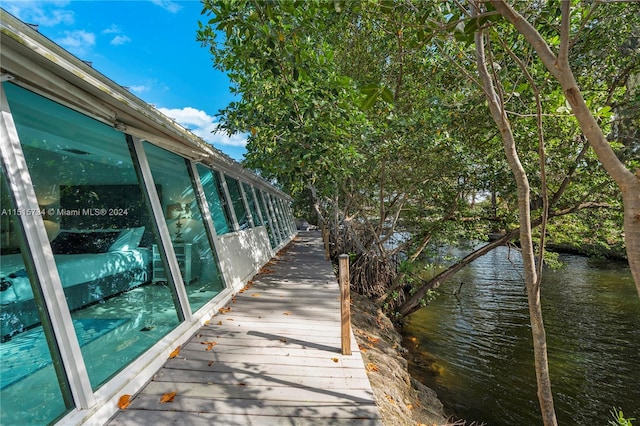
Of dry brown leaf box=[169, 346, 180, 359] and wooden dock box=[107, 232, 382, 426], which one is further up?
dry brown leaf box=[169, 346, 180, 359]

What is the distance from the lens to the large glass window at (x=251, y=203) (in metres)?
8.15

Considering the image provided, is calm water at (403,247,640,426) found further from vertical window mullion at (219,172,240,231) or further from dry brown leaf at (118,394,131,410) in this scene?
dry brown leaf at (118,394,131,410)

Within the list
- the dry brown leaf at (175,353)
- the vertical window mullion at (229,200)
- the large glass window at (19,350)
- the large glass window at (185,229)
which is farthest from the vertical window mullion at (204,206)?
the large glass window at (19,350)

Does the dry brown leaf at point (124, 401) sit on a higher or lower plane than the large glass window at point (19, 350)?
lower

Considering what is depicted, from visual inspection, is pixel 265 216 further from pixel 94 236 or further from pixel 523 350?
pixel 523 350

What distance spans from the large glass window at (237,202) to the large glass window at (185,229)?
2.04m

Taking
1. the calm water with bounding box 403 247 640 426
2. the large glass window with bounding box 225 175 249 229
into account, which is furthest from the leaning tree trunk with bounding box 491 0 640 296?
the large glass window with bounding box 225 175 249 229

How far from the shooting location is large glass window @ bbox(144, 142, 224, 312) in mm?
3502

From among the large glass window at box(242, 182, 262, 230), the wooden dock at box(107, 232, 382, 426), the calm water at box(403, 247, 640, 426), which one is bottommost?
the calm water at box(403, 247, 640, 426)

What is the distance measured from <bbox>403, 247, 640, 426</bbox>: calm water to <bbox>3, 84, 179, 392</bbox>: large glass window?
4.96m

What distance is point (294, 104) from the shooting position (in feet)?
12.8

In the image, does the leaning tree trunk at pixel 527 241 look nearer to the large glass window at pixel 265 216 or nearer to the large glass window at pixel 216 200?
the large glass window at pixel 216 200

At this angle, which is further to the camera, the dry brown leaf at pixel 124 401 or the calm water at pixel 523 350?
the calm water at pixel 523 350

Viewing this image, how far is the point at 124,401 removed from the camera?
2162 millimetres
